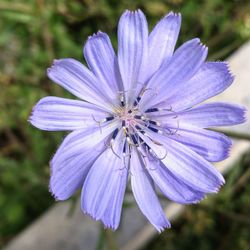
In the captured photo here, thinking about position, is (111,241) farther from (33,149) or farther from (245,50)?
(245,50)

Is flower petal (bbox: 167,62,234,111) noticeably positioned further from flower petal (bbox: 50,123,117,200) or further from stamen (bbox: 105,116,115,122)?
flower petal (bbox: 50,123,117,200)

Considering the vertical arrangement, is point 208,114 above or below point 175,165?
above

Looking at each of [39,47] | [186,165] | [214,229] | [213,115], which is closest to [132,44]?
[213,115]

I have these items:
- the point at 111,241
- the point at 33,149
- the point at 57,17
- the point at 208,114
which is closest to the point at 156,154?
the point at 208,114

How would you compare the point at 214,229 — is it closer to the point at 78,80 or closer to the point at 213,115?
the point at 213,115

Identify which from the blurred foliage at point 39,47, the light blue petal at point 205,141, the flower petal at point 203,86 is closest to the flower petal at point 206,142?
the light blue petal at point 205,141

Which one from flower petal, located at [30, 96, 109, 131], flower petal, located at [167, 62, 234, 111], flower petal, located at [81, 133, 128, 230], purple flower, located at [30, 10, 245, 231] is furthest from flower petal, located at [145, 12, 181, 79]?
flower petal, located at [81, 133, 128, 230]
